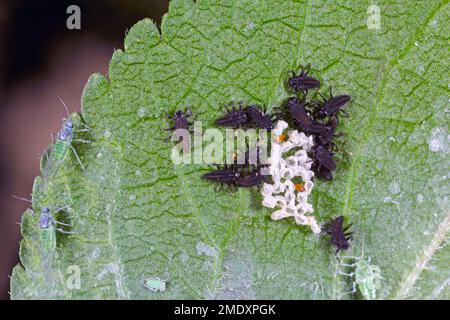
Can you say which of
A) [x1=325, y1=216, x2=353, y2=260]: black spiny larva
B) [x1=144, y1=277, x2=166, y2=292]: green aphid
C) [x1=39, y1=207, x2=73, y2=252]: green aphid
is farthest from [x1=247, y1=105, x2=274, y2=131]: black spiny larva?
[x1=39, y1=207, x2=73, y2=252]: green aphid

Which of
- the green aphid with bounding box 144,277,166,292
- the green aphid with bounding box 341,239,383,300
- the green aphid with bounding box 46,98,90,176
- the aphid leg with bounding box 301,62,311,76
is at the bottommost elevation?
the green aphid with bounding box 144,277,166,292

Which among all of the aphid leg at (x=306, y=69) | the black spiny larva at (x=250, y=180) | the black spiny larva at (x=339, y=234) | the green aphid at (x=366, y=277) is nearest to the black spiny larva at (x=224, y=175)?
the black spiny larva at (x=250, y=180)

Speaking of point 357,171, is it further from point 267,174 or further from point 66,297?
point 66,297

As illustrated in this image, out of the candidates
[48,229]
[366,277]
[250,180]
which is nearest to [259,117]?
[250,180]

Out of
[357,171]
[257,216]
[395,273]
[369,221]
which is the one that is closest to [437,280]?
[395,273]

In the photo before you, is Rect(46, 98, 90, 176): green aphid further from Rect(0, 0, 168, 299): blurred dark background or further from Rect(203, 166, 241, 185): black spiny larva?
Rect(0, 0, 168, 299): blurred dark background

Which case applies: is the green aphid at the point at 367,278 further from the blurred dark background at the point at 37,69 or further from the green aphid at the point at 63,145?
the blurred dark background at the point at 37,69
